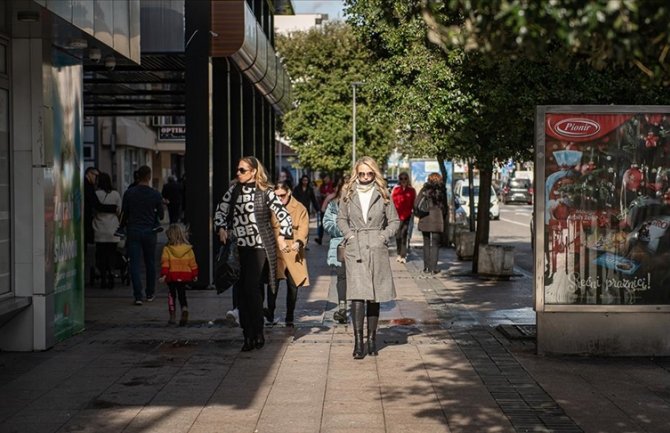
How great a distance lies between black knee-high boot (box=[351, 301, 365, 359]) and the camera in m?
10.1

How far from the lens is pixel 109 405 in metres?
8.05

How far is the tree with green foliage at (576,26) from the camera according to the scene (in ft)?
13.0

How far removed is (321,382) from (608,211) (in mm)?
3131

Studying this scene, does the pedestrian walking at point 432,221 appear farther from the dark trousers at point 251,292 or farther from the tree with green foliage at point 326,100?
the tree with green foliage at point 326,100

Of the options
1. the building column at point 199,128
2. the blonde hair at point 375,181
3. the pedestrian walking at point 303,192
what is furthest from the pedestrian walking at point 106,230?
the pedestrian walking at point 303,192

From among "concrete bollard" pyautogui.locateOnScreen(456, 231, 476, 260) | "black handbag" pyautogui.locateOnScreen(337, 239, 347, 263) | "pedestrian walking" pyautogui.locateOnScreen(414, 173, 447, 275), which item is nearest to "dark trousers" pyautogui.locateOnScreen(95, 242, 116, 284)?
"black handbag" pyautogui.locateOnScreen(337, 239, 347, 263)

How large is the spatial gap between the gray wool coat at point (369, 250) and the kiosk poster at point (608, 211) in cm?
143

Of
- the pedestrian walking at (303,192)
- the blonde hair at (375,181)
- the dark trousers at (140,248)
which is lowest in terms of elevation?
the dark trousers at (140,248)

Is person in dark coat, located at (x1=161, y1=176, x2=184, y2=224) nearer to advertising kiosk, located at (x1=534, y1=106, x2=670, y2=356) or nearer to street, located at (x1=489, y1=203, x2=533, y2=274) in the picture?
street, located at (x1=489, y1=203, x2=533, y2=274)

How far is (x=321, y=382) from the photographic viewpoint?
8.95 m

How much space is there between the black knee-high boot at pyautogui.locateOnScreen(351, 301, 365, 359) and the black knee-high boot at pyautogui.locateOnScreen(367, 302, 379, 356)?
3.8 inches

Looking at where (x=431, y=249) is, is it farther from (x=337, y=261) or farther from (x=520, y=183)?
(x=520, y=183)

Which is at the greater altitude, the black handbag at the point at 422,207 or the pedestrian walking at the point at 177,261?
the black handbag at the point at 422,207

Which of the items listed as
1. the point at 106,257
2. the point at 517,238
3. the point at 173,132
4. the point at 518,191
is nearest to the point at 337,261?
the point at 106,257
